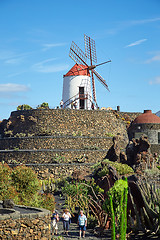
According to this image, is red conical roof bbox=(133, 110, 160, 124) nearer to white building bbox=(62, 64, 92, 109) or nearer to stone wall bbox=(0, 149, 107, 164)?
white building bbox=(62, 64, 92, 109)

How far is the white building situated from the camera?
5303cm

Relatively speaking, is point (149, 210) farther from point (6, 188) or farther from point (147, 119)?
point (147, 119)

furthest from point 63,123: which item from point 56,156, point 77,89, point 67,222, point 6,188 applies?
point 67,222

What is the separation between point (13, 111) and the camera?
5066cm

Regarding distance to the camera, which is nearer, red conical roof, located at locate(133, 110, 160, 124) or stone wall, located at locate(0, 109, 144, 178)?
stone wall, located at locate(0, 109, 144, 178)

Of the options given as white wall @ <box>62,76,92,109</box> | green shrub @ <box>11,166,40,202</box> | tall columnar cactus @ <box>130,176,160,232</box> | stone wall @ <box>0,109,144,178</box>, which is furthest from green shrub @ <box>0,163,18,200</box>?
white wall @ <box>62,76,92,109</box>

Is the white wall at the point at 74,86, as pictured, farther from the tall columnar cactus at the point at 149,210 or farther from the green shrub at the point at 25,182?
the tall columnar cactus at the point at 149,210

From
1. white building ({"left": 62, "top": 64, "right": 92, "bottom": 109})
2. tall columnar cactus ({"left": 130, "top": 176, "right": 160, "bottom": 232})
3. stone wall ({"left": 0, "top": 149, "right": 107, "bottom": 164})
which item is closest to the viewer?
tall columnar cactus ({"left": 130, "top": 176, "right": 160, "bottom": 232})

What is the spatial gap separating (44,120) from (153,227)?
94.3 feet

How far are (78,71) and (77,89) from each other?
2.51 metres

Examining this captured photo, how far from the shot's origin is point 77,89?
2090 inches

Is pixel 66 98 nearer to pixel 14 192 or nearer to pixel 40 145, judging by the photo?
pixel 40 145

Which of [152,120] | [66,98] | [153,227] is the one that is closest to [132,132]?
[152,120]

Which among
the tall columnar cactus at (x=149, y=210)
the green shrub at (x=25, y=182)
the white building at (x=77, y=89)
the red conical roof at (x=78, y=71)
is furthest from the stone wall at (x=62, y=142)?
the tall columnar cactus at (x=149, y=210)
